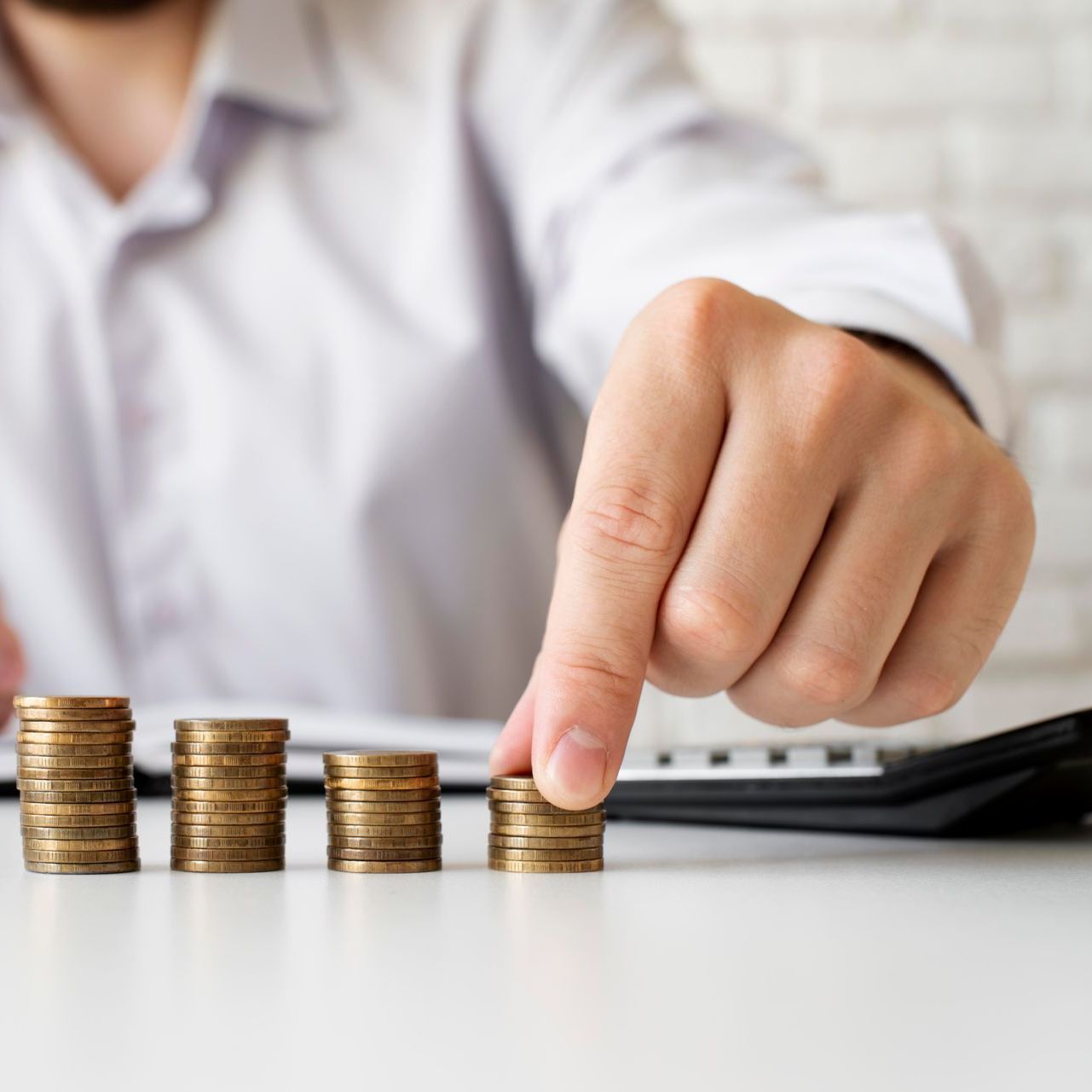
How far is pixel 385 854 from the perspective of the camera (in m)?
0.59

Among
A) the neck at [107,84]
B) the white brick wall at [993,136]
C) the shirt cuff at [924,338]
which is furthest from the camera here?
the white brick wall at [993,136]

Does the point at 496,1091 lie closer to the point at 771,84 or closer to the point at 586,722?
the point at 586,722

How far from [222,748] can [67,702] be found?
0.07 m

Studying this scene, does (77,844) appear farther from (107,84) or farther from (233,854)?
(107,84)

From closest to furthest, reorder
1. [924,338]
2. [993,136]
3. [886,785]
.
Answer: [886,785] < [924,338] < [993,136]

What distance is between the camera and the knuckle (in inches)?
22.5

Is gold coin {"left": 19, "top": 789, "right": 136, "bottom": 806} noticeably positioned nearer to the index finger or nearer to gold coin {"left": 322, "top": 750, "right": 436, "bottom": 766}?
gold coin {"left": 322, "top": 750, "right": 436, "bottom": 766}

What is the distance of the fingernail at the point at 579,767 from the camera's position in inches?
21.2

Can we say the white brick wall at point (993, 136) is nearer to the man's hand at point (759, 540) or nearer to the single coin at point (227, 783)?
the man's hand at point (759, 540)

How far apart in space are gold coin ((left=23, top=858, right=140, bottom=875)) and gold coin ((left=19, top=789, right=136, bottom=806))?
1.1 inches

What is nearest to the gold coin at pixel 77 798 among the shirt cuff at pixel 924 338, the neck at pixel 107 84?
the shirt cuff at pixel 924 338

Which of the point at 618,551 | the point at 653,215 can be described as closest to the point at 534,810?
the point at 618,551

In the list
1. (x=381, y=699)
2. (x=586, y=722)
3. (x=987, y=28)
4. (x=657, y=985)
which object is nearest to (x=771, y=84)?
(x=987, y=28)

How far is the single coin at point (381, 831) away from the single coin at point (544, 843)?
0.11ft
